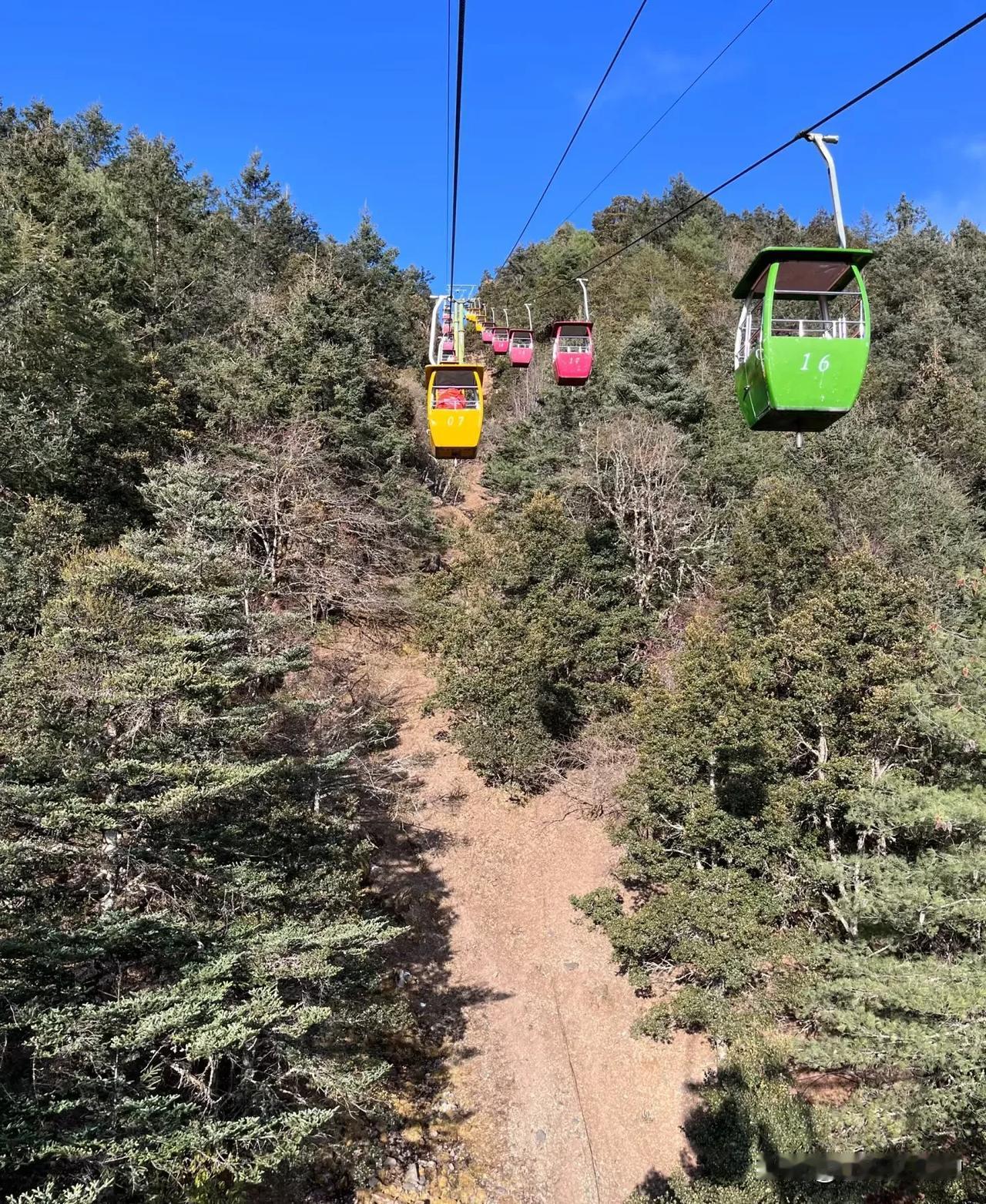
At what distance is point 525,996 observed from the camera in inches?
557

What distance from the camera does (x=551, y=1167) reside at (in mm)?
11625

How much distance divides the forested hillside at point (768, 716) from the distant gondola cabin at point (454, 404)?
6.71 meters

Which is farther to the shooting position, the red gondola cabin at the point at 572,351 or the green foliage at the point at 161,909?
the red gondola cabin at the point at 572,351

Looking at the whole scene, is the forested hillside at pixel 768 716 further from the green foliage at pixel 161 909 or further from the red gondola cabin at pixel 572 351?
the green foliage at pixel 161 909

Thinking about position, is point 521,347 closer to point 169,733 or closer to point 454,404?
point 454,404

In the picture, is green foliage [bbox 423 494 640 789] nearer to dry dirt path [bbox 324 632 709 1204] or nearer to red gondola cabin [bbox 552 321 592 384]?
dry dirt path [bbox 324 632 709 1204]

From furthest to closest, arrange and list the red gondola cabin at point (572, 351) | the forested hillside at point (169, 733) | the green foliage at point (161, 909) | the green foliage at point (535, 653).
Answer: the green foliage at point (535, 653)
the red gondola cabin at point (572, 351)
the forested hillside at point (169, 733)
the green foliage at point (161, 909)

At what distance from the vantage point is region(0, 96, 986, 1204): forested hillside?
7.86 meters

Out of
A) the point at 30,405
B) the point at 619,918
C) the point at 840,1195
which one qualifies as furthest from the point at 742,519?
the point at 30,405

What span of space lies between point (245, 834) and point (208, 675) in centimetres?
289

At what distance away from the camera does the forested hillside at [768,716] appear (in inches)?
390

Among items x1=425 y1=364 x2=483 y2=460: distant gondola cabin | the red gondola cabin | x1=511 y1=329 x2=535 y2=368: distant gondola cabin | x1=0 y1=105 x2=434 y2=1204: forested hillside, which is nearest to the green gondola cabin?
x1=425 y1=364 x2=483 y2=460: distant gondola cabin

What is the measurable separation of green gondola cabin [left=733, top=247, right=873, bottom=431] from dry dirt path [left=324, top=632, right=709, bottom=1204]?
12667mm

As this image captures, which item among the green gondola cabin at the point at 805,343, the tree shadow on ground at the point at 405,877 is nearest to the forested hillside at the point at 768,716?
the tree shadow on ground at the point at 405,877
